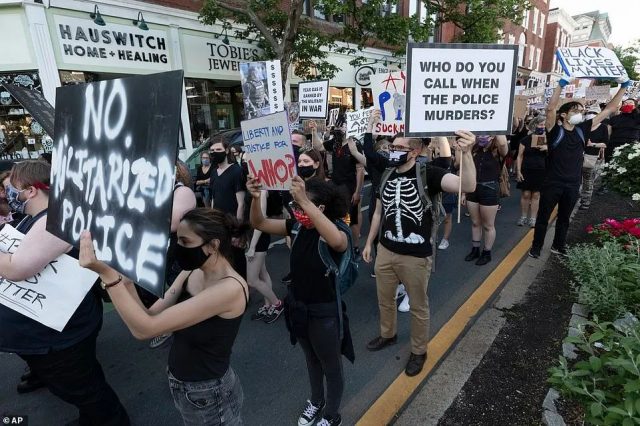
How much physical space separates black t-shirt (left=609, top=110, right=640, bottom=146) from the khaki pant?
8159mm

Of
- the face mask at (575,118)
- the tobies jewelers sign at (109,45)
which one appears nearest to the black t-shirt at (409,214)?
the face mask at (575,118)

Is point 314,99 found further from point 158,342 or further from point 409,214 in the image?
point 158,342

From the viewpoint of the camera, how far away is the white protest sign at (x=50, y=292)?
2057mm

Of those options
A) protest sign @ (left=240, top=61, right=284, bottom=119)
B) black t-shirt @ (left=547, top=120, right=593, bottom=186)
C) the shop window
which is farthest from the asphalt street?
the shop window

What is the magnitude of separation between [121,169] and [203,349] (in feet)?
2.93

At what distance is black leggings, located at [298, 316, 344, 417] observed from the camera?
232cm

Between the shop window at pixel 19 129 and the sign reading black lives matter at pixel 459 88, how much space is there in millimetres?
9627

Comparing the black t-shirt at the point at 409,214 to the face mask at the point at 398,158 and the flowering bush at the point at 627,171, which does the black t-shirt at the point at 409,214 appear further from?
the flowering bush at the point at 627,171

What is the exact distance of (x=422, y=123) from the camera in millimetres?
2664

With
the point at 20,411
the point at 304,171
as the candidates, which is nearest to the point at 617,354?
the point at 304,171

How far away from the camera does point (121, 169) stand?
142 centimetres

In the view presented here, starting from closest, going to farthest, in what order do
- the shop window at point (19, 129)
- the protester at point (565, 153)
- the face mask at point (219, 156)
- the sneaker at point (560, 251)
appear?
1. the face mask at point (219, 156)
2. the protester at point (565, 153)
3. the sneaker at point (560, 251)
4. the shop window at point (19, 129)

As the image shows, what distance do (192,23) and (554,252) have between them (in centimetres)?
1202

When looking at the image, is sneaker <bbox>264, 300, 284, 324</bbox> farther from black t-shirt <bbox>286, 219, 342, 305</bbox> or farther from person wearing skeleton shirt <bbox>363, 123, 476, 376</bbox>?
black t-shirt <bbox>286, 219, 342, 305</bbox>
